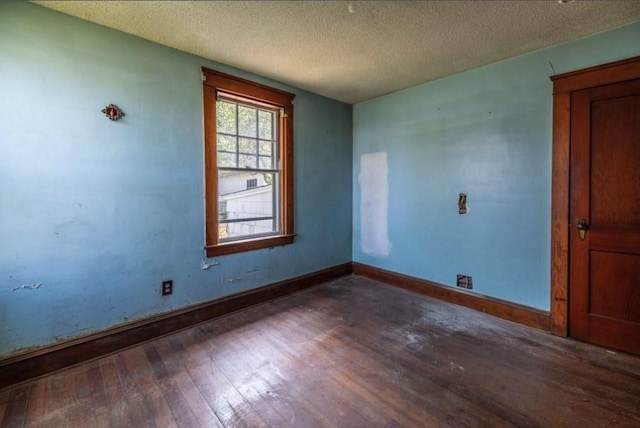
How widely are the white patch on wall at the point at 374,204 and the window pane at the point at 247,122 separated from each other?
1.69 meters

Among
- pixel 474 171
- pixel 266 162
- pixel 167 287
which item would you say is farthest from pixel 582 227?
pixel 167 287

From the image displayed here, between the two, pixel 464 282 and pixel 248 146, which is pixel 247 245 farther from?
pixel 464 282

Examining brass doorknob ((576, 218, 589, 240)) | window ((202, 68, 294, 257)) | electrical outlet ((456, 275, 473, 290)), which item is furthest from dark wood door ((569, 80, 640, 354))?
window ((202, 68, 294, 257))

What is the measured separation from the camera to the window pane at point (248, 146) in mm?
3234

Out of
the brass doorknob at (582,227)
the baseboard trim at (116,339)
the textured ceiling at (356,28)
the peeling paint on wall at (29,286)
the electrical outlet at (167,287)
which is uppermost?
the textured ceiling at (356,28)

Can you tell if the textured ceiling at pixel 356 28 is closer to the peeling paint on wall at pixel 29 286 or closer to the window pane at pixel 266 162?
Answer: the window pane at pixel 266 162

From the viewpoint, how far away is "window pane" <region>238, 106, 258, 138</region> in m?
3.21

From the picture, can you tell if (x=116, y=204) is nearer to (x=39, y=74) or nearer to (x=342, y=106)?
(x=39, y=74)

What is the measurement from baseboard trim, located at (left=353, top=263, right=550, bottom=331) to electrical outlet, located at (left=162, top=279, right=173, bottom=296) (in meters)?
2.58

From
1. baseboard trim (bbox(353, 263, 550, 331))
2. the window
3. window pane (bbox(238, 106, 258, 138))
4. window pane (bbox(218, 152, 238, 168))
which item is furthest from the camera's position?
window pane (bbox(238, 106, 258, 138))

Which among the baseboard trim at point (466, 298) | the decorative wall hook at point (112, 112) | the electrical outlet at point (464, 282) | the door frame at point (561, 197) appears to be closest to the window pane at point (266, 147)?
the decorative wall hook at point (112, 112)

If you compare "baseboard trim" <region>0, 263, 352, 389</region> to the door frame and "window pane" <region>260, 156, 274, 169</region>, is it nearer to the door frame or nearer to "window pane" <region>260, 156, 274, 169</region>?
"window pane" <region>260, 156, 274, 169</region>

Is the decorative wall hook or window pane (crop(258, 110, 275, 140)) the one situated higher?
window pane (crop(258, 110, 275, 140))

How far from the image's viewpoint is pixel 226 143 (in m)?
3.09
